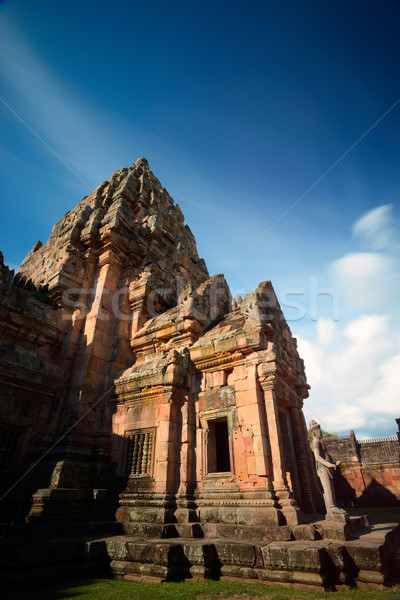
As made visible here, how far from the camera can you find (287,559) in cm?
507

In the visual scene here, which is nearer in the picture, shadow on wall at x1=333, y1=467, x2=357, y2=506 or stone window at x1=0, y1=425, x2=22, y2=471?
stone window at x1=0, y1=425, x2=22, y2=471

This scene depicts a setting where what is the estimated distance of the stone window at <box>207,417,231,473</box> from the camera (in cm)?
819

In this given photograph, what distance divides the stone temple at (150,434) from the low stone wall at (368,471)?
1542 centimetres

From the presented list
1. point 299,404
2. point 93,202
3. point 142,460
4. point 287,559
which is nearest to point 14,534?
point 142,460

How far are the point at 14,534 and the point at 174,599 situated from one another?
4.22 m

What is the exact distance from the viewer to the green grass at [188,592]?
456 centimetres

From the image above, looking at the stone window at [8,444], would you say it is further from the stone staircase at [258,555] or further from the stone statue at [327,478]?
the stone statue at [327,478]

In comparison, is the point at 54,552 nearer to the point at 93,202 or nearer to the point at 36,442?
the point at 36,442

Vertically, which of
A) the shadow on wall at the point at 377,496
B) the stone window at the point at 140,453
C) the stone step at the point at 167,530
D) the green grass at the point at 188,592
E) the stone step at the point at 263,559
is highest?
the stone window at the point at 140,453

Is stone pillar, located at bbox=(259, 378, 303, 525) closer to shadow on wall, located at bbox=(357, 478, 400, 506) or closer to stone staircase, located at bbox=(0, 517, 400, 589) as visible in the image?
stone staircase, located at bbox=(0, 517, 400, 589)

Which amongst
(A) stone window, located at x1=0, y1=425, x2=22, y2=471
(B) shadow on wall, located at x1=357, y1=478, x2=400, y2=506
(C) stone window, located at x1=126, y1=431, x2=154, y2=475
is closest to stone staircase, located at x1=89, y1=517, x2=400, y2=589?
(C) stone window, located at x1=126, y1=431, x2=154, y2=475

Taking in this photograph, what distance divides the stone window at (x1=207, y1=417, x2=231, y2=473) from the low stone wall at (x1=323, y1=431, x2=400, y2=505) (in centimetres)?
1235

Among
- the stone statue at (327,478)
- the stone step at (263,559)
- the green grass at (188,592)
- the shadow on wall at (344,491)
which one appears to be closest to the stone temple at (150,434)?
the stone step at (263,559)

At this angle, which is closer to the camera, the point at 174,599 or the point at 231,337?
the point at 174,599
